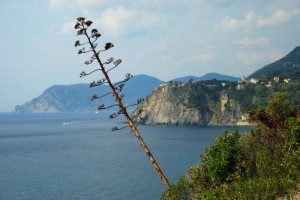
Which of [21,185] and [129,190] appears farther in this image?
[21,185]

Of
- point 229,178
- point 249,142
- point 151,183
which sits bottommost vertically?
point 151,183

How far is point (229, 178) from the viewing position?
29594 millimetres

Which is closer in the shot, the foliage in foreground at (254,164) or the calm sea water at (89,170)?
the foliage in foreground at (254,164)

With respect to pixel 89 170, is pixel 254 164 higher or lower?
higher

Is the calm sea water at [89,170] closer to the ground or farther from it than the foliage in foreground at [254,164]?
closer to the ground

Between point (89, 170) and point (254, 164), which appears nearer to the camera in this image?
point (254, 164)

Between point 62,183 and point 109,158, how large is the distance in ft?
111

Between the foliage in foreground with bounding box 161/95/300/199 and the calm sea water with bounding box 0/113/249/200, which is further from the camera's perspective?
the calm sea water with bounding box 0/113/249/200

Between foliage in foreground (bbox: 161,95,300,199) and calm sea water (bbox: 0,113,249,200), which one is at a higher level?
foliage in foreground (bbox: 161,95,300,199)

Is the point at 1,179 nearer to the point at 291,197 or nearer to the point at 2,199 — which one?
the point at 2,199

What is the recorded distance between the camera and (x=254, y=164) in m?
30.6

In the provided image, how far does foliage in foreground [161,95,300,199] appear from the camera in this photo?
21.2 meters

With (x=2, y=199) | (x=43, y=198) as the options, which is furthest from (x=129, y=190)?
(x=2, y=199)

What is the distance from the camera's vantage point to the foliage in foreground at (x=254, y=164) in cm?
2125
